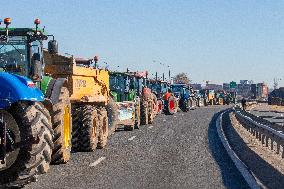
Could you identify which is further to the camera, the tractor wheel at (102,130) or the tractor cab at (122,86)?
the tractor cab at (122,86)

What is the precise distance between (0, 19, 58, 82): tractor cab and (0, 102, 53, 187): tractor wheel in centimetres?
197

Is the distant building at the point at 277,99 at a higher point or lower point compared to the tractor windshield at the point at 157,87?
lower

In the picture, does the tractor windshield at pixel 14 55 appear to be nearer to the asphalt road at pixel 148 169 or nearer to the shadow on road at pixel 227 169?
the asphalt road at pixel 148 169

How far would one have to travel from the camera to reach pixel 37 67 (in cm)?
962

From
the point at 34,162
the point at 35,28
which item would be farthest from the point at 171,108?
the point at 34,162

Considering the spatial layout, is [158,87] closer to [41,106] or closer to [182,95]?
[182,95]

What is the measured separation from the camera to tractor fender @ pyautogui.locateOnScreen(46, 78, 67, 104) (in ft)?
37.2

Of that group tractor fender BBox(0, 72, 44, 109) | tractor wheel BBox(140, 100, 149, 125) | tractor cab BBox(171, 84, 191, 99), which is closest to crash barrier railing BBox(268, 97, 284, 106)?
tractor cab BBox(171, 84, 191, 99)

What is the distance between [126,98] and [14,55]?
1649cm

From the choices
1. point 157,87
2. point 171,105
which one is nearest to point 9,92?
point 171,105

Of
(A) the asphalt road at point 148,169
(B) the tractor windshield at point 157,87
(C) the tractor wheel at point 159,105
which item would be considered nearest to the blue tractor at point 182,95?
(B) the tractor windshield at point 157,87

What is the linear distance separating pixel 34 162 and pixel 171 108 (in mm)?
35740

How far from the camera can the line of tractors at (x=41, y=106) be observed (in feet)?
26.1

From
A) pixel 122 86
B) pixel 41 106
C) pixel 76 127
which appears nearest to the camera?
pixel 41 106
